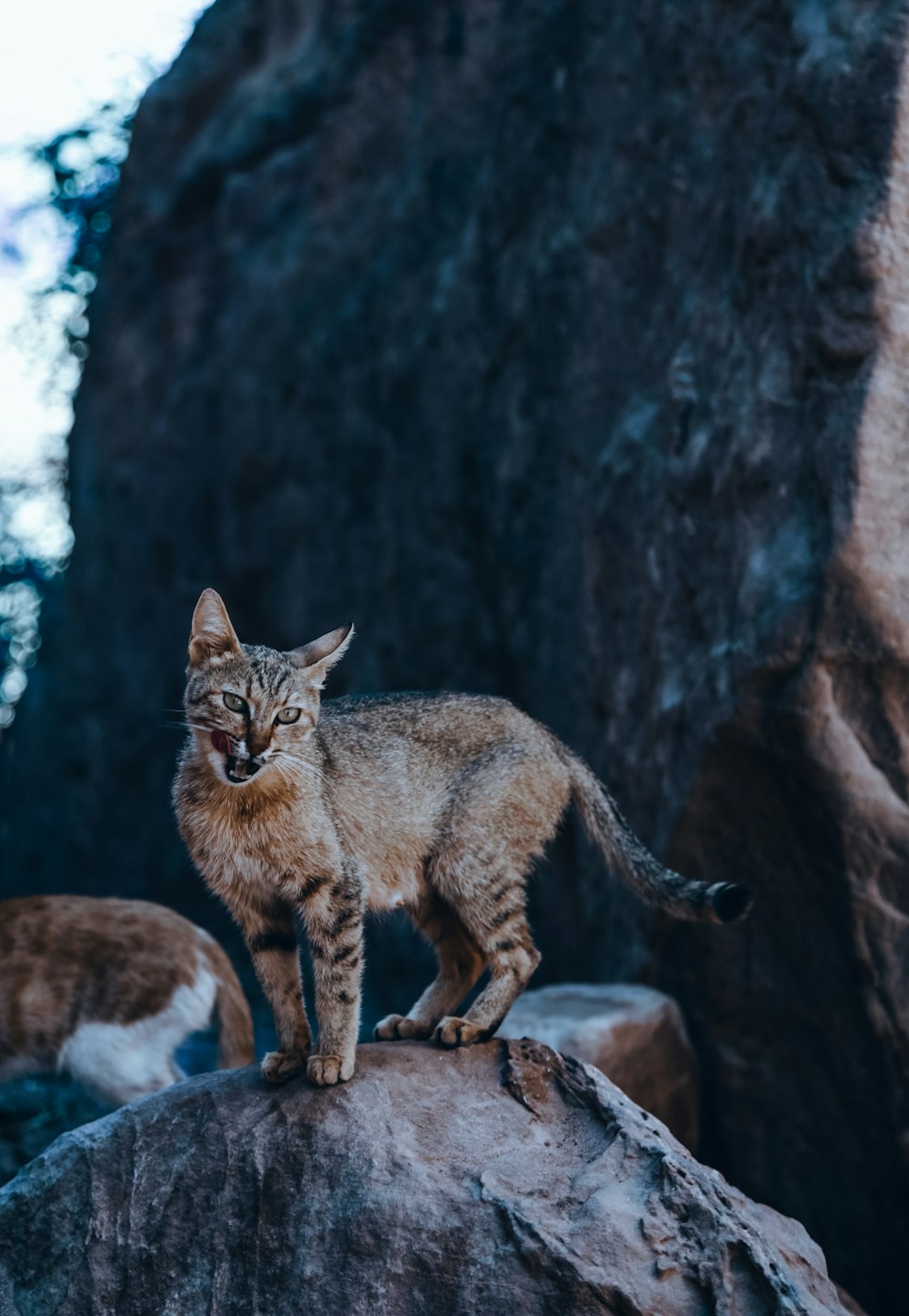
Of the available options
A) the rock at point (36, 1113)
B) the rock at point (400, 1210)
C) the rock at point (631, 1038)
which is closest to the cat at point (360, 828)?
the rock at point (400, 1210)

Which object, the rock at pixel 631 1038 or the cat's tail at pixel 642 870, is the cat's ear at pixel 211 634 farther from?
the rock at pixel 631 1038

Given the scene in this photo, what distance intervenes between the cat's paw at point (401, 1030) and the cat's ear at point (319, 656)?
4.09ft

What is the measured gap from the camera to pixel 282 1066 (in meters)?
3.95

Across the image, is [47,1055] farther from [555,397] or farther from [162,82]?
[162,82]

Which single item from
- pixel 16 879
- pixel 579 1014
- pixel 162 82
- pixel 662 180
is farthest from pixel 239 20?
pixel 579 1014

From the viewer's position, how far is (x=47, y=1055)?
503cm

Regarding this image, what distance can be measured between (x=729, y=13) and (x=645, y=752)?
3539 millimetres

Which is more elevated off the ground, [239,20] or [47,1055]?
[239,20]

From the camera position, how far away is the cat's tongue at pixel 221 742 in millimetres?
3828

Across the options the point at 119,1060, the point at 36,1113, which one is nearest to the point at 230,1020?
the point at 119,1060

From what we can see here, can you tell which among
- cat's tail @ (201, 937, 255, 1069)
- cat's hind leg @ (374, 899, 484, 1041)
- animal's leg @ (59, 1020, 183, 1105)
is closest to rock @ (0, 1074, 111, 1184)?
animal's leg @ (59, 1020, 183, 1105)

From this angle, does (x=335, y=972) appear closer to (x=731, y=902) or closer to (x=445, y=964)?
(x=445, y=964)

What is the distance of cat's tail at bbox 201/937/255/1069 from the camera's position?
516cm

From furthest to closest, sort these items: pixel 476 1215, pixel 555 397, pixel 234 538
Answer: pixel 234 538, pixel 555 397, pixel 476 1215
